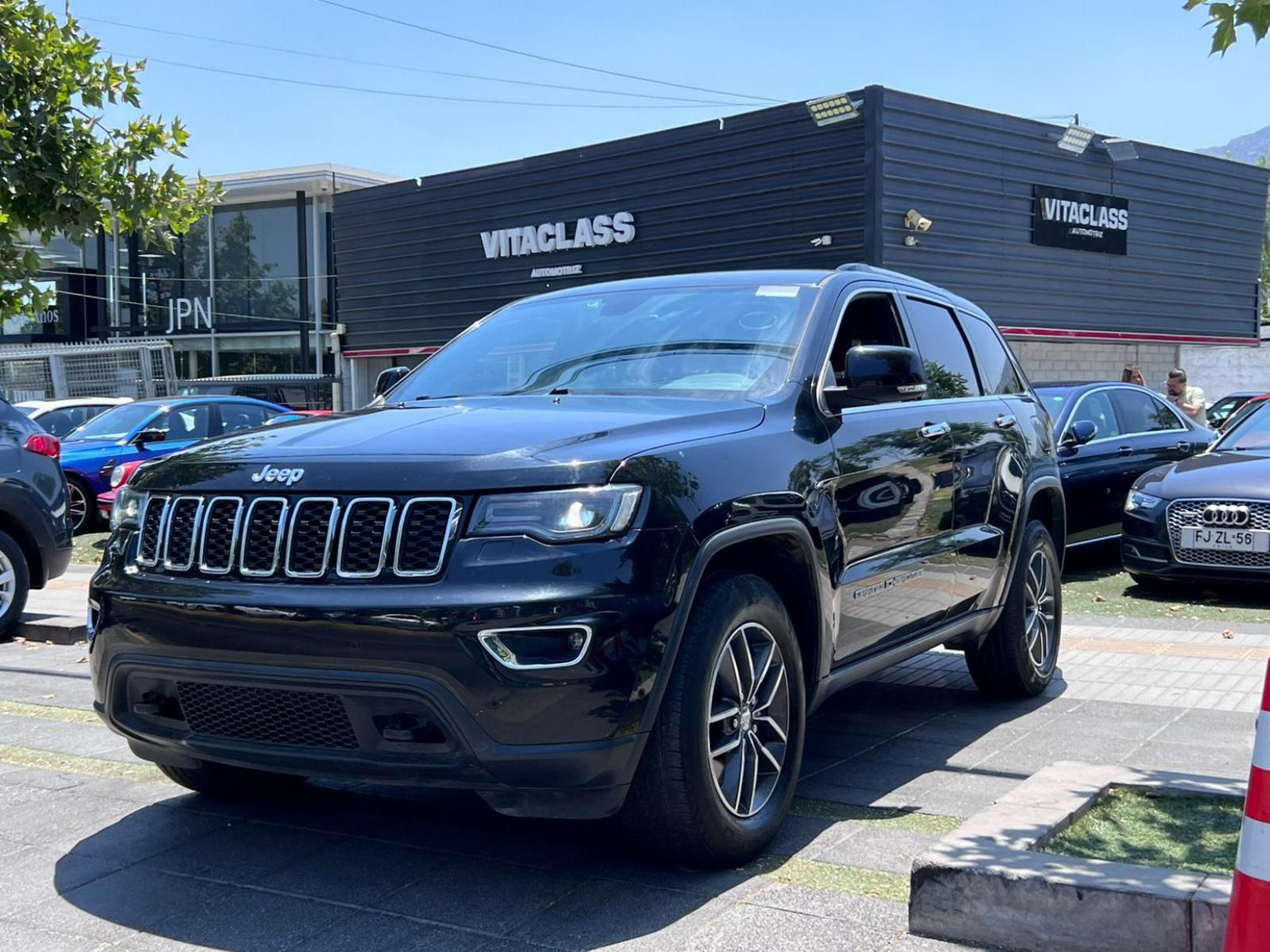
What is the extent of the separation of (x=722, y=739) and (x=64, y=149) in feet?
20.2

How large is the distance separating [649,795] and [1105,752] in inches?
97.9

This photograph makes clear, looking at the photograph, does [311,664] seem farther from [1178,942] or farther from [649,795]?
[1178,942]

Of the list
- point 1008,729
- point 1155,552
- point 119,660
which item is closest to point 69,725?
point 119,660

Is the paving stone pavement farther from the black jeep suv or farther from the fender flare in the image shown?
the fender flare

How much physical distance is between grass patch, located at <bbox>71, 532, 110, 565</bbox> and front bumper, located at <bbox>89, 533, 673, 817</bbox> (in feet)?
36.2

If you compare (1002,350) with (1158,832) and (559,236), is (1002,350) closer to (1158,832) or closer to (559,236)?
(1158,832)

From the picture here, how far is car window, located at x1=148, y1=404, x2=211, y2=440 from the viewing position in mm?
15859

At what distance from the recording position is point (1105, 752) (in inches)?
210

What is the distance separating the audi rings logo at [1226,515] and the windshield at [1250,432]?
1022 mm

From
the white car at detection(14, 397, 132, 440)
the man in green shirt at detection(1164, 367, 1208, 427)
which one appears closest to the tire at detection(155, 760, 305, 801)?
the man in green shirt at detection(1164, 367, 1208, 427)

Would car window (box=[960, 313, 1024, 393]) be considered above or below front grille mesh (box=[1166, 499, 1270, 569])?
above

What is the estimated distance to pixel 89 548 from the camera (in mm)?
14758

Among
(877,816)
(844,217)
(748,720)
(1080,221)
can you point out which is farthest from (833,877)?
(1080,221)

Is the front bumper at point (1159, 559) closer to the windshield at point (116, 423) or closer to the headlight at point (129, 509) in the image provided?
the headlight at point (129, 509)
